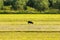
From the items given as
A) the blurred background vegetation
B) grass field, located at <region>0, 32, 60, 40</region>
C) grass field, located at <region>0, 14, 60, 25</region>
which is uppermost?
the blurred background vegetation

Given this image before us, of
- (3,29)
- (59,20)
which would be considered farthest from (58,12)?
(3,29)

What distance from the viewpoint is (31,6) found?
7.16m

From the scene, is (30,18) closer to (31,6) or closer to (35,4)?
(31,6)

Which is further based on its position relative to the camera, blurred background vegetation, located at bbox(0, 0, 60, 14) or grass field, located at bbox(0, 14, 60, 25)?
blurred background vegetation, located at bbox(0, 0, 60, 14)

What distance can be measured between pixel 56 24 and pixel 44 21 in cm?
48

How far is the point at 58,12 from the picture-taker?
7.10 m

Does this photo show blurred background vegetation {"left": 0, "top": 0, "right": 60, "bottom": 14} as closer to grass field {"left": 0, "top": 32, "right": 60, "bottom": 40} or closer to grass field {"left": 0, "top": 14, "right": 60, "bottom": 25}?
grass field {"left": 0, "top": 14, "right": 60, "bottom": 25}

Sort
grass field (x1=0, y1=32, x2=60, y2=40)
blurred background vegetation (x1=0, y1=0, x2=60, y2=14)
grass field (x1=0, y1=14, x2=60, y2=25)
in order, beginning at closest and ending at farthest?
grass field (x1=0, y1=32, x2=60, y2=40)
grass field (x1=0, y1=14, x2=60, y2=25)
blurred background vegetation (x1=0, y1=0, x2=60, y2=14)

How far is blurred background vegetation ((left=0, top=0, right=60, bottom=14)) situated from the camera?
705 centimetres

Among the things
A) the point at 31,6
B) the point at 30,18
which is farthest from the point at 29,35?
the point at 31,6

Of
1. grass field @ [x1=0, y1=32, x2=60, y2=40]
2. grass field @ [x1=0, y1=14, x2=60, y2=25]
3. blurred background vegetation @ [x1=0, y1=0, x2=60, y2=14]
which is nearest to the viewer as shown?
grass field @ [x1=0, y1=32, x2=60, y2=40]

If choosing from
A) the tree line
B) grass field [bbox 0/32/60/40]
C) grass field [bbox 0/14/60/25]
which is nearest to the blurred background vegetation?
the tree line

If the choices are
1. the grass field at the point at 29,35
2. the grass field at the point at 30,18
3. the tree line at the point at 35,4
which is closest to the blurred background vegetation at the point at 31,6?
the tree line at the point at 35,4

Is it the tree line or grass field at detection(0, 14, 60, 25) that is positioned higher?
the tree line
